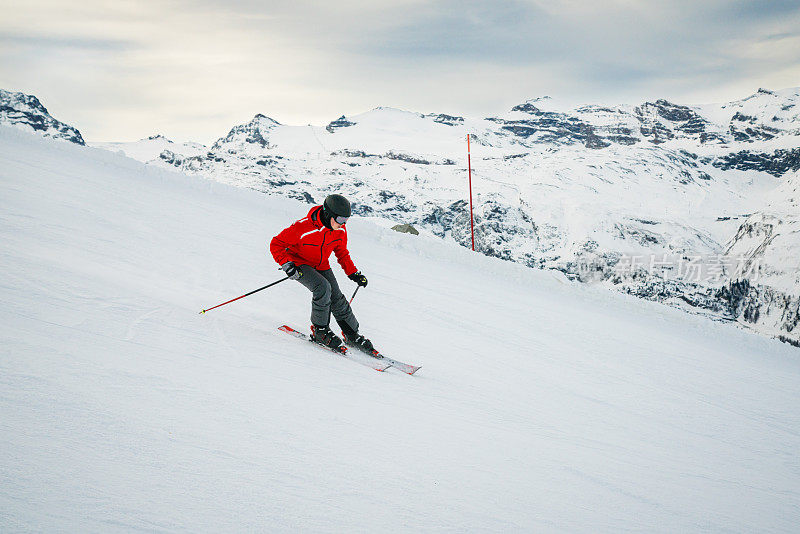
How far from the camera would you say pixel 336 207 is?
5.75m

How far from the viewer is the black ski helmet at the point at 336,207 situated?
227 inches

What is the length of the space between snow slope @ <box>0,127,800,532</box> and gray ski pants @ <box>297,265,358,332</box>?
0.45m

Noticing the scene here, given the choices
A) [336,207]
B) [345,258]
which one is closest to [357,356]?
[345,258]

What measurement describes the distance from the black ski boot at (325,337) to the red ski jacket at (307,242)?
2.62ft

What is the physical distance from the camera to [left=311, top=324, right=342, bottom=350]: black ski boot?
19.8 ft

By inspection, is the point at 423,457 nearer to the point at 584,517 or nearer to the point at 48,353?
the point at 584,517

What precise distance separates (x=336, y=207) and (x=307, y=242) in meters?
0.60

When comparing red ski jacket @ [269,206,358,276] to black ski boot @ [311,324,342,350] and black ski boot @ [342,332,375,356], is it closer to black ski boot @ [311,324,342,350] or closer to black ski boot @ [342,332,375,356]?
black ski boot @ [311,324,342,350]

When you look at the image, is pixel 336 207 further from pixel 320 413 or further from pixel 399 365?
pixel 320 413

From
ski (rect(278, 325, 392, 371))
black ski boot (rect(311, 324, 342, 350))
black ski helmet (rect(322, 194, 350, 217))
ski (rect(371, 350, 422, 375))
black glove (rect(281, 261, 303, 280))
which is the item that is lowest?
ski (rect(371, 350, 422, 375))

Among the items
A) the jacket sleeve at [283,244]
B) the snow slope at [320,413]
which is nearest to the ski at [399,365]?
the snow slope at [320,413]

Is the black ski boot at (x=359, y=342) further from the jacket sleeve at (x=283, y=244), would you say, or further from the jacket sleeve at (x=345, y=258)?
the jacket sleeve at (x=283, y=244)

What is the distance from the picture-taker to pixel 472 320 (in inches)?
388

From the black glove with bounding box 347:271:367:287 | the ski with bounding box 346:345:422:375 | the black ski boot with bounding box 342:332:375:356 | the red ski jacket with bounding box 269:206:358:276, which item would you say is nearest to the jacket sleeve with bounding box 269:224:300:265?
the red ski jacket with bounding box 269:206:358:276
